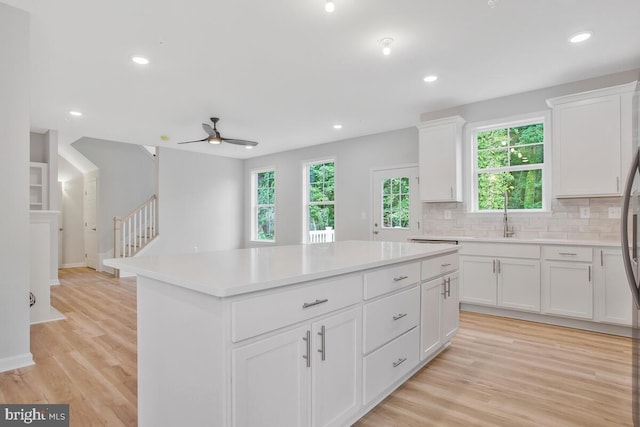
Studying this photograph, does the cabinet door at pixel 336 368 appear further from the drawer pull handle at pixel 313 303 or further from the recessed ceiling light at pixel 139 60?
the recessed ceiling light at pixel 139 60

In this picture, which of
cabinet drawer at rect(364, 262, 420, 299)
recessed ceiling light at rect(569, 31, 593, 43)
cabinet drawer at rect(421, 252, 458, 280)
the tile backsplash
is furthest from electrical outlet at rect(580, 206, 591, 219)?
cabinet drawer at rect(364, 262, 420, 299)

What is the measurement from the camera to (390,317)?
1.98 m

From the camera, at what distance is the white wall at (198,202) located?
720 cm

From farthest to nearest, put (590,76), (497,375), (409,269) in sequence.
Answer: (590,76) → (497,375) → (409,269)

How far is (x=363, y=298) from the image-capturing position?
1775mm

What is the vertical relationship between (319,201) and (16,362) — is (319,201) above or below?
above

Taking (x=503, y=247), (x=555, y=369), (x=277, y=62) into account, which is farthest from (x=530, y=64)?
(x=555, y=369)

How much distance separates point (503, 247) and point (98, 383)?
3940 millimetres

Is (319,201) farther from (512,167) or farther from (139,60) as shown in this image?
(139,60)

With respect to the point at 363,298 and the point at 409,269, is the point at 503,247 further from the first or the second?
the point at 363,298

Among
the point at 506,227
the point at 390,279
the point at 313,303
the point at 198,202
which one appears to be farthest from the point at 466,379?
the point at 198,202

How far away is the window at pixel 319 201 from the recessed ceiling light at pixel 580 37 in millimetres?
4385

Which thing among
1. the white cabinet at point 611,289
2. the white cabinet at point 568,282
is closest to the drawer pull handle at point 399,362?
the white cabinet at point 568,282

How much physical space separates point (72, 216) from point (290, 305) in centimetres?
869
